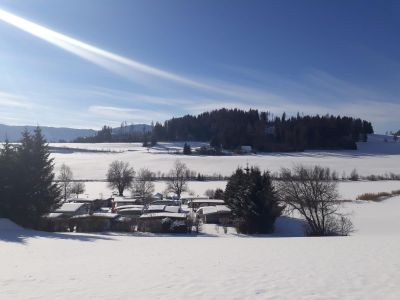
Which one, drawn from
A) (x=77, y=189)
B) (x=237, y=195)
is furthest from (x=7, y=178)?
(x=77, y=189)

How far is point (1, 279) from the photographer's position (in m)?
10.0

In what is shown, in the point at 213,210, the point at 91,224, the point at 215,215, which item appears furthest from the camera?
the point at 213,210

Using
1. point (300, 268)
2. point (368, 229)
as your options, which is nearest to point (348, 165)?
point (368, 229)

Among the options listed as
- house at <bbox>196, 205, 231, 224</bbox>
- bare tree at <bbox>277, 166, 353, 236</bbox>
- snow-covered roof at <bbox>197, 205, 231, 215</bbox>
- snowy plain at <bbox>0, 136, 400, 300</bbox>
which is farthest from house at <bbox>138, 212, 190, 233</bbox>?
snowy plain at <bbox>0, 136, 400, 300</bbox>

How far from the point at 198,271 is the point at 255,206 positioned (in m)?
23.0

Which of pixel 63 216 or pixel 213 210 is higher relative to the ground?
pixel 213 210

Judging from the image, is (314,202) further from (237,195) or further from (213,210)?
(213,210)

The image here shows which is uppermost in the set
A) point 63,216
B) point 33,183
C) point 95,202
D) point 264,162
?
point 33,183

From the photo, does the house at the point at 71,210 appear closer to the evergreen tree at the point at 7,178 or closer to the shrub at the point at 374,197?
the evergreen tree at the point at 7,178

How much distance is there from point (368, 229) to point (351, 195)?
86.3 feet

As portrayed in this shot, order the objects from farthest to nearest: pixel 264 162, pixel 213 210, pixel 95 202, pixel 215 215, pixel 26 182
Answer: pixel 264 162, pixel 95 202, pixel 213 210, pixel 215 215, pixel 26 182

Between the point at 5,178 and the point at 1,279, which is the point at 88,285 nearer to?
the point at 1,279

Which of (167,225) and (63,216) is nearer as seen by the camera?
(167,225)

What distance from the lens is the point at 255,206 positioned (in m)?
33.8
